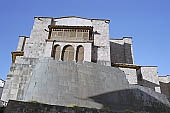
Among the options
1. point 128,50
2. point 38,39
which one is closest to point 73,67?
point 38,39

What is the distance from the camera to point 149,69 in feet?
97.9

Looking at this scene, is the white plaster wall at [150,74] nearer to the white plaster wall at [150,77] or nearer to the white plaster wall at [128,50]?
the white plaster wall at [150,77]

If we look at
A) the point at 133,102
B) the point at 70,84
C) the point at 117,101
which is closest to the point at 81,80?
the point at 70,84

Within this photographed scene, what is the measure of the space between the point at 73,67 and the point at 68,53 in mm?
6486

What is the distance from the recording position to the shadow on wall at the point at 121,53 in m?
30.8

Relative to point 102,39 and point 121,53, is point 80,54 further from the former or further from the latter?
point 121,53

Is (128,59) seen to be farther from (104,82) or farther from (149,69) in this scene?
(104,82)

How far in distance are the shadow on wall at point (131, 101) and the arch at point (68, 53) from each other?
9417 mm

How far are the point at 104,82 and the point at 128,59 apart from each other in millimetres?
13123

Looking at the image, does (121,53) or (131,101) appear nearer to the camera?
(131,101)

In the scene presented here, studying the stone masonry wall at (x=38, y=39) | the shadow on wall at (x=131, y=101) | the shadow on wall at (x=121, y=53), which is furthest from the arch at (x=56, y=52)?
the shadow on wall at (x=131, y=101)

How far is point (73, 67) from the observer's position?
64.1 feet

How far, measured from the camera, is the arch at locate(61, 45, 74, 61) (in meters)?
25.2

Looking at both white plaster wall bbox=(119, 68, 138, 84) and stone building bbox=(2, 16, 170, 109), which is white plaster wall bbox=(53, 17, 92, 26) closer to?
stone building bbox=(2, 16, 170, 109)
